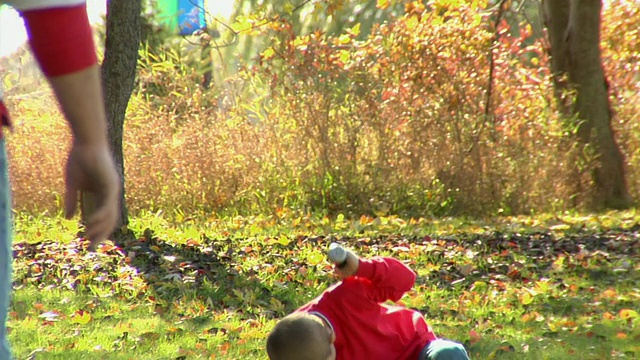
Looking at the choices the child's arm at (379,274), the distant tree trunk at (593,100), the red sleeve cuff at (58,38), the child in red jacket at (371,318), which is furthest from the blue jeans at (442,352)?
the distant tree trunk at (593,100)

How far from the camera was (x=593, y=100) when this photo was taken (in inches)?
466

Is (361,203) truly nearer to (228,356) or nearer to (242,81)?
(242,81)

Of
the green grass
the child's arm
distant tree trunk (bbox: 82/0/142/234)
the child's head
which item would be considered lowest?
the green grass

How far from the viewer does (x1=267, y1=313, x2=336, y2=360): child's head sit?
3389 mm

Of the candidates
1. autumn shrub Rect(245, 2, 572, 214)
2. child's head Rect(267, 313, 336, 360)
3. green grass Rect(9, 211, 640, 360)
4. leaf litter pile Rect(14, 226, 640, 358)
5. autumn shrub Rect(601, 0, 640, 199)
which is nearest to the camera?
child's head Rect(267, 313, 336, 360)

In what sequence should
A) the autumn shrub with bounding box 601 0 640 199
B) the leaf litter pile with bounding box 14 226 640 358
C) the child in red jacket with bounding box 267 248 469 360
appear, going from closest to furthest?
the child in red jacket with bounding box 267 248 469 360, the leaf litter pile with bounding box 14 226 640 358, the autumn shrub with bounding box 601 0 640 199

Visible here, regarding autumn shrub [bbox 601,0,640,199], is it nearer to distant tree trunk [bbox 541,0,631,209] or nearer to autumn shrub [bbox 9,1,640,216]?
distant tree trunk [bbox 541,0,631,209]

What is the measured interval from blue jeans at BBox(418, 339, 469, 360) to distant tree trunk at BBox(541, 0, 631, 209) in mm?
8389

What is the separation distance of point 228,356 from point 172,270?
230 centimetres

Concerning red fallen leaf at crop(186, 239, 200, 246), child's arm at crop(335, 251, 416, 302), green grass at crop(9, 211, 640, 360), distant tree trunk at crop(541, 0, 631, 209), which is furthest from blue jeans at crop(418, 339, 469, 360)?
distant tree trunk at crop(541, 0, 631, 209)

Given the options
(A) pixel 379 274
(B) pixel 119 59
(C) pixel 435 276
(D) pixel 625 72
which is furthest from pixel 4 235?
(D) pixel 625 72

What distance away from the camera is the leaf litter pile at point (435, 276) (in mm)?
5867

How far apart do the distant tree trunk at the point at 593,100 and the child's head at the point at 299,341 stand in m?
8.88

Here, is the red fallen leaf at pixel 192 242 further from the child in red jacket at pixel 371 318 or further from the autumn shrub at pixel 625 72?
the autumn shrub at pixel 625 72
